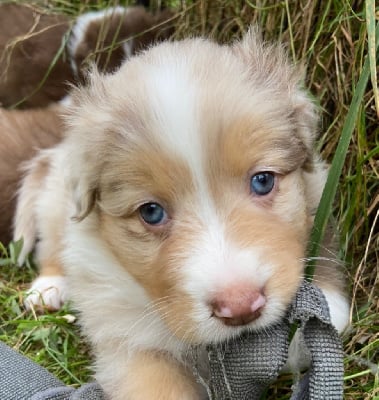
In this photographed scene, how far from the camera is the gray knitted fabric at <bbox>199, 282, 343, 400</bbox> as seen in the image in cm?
243

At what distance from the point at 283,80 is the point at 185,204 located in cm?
75

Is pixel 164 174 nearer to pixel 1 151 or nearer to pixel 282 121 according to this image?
pixel 282 121

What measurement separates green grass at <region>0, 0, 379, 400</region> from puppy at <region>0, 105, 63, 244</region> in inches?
10.6

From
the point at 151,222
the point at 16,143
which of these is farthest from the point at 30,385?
the point at 16,143

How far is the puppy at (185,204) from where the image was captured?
2363 mm

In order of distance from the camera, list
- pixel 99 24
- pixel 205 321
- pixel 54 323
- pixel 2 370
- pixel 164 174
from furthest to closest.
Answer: pixel 99 24 → pixel 54 323 → pixel 2 370 → pixel 164 174 → pixel 205 321

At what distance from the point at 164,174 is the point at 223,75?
0.48 meters

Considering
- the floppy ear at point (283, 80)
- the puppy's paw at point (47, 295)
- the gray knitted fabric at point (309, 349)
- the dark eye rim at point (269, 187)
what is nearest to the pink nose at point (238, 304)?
the gray knitted fabric at point (309, 349)

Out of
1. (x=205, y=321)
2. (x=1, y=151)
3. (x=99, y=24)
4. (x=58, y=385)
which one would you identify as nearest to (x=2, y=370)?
(x=58, y=385)

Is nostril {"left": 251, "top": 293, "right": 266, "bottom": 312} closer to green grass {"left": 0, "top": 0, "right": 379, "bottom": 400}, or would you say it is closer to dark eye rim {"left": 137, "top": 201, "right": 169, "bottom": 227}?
dark eye rim {"left": 137, "top": 201, "right": 169, "bottom": 227}

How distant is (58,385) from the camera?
293 cm

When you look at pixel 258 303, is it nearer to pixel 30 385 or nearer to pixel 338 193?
pixel 30 385

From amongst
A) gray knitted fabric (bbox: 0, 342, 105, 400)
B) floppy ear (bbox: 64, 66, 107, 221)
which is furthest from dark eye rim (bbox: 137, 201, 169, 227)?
gray knitted fabric (bbox: 0, 342, 105, 400)

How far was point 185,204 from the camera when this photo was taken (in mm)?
2518
